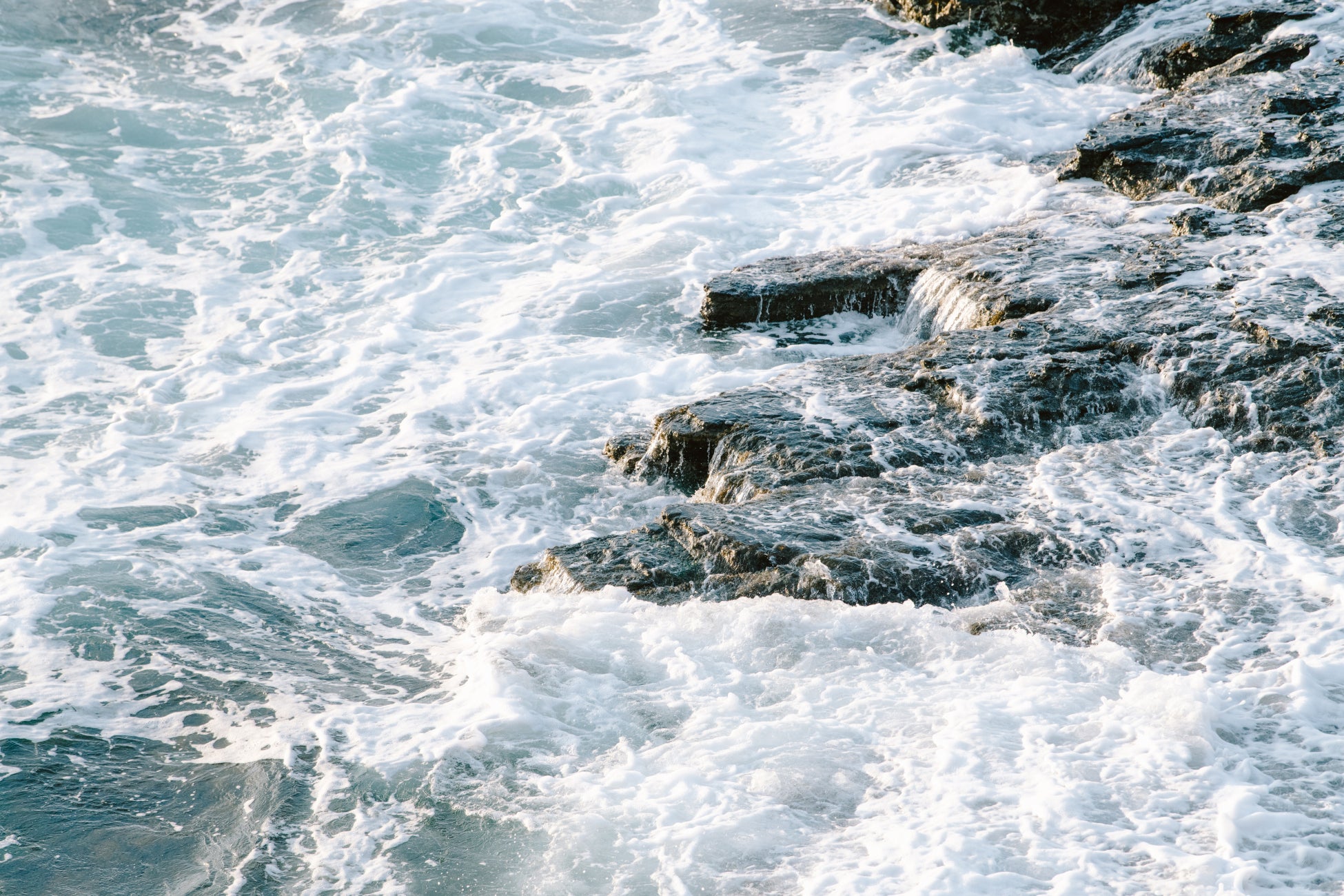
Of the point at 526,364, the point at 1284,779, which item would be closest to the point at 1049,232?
the point at 526,364

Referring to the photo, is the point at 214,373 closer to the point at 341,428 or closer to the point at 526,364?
the point at 341,428

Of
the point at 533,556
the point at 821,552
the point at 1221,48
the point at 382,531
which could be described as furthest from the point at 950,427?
the point at 1221,48

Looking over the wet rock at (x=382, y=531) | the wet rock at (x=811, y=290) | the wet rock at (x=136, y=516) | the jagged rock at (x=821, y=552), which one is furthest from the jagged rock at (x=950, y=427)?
the wet rock at (x=136, y=516)

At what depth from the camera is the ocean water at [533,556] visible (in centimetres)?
406

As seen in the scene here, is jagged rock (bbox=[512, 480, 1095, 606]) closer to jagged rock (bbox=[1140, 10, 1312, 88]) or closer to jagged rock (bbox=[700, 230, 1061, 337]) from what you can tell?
jagged rock (bbox=[700, 230, 1061, 337])

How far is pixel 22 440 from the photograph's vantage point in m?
7.31

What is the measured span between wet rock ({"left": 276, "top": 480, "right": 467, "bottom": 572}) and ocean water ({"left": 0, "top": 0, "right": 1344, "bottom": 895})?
0.09ft

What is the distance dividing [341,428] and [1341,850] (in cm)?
601

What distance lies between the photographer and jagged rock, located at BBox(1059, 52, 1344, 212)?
8258mm

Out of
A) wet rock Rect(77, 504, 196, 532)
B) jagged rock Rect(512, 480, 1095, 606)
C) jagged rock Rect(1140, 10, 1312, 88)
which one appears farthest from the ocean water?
jagged rock Rect(1140, 10, 1312, 88)

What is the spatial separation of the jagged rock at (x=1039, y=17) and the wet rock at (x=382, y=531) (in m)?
9.42

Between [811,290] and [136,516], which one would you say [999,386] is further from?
[136,516]

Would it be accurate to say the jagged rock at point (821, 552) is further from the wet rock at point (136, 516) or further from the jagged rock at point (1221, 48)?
the jagged rock at point (1221, 48)

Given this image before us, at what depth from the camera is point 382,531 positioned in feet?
21.4
